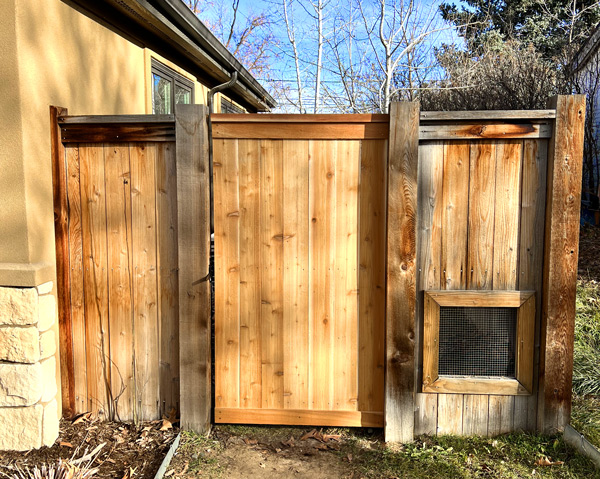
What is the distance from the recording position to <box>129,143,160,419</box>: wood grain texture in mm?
3275

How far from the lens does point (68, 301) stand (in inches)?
132

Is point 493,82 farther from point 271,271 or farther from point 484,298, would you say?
point 271,271

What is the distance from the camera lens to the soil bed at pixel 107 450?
2938 millimetres

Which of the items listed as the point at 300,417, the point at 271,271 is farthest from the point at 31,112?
the point at 300,417

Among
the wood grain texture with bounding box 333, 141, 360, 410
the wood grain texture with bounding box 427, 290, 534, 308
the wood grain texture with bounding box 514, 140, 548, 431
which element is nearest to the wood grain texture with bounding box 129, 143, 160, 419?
the wood grain texture with bounding box 333, 141, 360, 410

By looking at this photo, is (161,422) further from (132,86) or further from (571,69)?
(571,69)

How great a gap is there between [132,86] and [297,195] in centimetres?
241

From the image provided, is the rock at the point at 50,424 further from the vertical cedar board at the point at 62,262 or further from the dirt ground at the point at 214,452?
the vertical cedar board at the point at 62,262

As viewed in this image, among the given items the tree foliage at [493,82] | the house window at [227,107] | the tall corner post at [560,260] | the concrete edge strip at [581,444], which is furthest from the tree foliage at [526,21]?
the concrete edge strip at [581,444]

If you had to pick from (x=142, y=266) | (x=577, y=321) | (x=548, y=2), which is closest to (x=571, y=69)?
(x=577, y=321)

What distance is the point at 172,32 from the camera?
493 centimetres

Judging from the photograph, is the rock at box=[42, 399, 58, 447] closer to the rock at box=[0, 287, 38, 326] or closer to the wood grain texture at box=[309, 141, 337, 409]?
the rock at box=[0, 287, 38, 326]

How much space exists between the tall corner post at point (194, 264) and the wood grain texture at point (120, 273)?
0.38 m

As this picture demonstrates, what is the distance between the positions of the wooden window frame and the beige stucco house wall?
2.44 m
